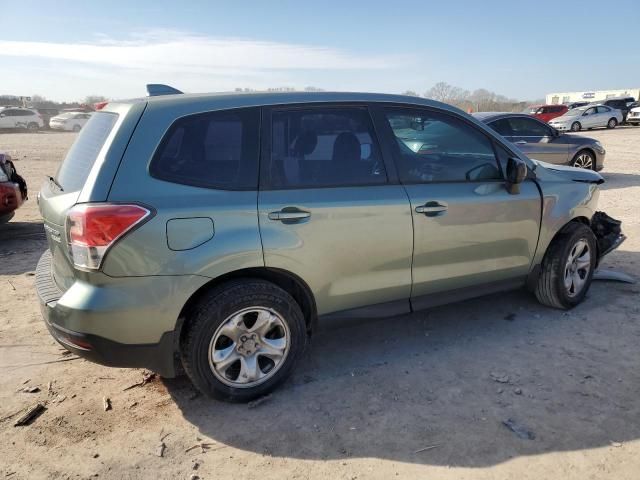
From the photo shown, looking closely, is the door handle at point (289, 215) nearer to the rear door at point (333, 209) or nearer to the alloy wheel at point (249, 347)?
the rear door at point (333, 209)

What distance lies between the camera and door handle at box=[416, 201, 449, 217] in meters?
3.41

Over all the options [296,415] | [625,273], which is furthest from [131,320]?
[625,273]

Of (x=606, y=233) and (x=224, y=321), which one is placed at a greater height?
(x=224, y=321)

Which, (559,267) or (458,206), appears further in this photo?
(559,267)

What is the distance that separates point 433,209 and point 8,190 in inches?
218

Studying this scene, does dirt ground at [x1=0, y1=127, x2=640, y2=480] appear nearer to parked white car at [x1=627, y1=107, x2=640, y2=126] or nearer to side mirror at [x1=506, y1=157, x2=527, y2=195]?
side mirror at [x1=506, y1=157, x2=527, y2=195]

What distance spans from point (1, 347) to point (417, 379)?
10.2ft

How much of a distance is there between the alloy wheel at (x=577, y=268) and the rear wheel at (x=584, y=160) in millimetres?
7412

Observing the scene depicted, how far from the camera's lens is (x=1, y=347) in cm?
384

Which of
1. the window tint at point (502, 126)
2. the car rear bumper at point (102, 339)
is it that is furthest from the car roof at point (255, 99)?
the window tint at point (502, 126)

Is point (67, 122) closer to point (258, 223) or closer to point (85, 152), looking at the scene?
point (85, 152)

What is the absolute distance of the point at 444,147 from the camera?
12.4 feet

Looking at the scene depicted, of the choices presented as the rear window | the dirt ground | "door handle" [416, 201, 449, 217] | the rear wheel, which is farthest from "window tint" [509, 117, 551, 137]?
the rear window

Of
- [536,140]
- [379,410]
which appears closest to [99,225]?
[379,410]
